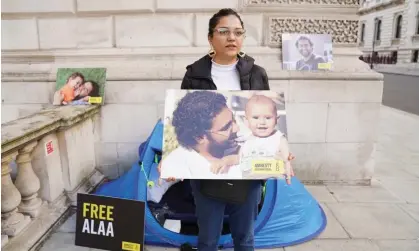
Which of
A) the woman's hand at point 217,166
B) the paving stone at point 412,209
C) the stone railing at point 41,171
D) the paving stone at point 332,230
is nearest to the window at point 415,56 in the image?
the paving stone at point 412,209

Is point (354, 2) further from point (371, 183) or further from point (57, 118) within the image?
point (57, 118)

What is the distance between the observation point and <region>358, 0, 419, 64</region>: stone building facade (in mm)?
42156

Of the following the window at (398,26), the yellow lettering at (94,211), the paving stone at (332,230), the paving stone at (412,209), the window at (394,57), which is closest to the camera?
the yellow lettering at (94,211)

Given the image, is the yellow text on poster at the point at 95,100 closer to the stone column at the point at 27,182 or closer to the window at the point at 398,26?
the stone column at the point at 27,182

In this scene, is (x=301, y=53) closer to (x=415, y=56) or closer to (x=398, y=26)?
(x=415, y=56)

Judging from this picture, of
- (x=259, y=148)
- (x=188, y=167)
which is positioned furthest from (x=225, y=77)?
(x=188, y=167)

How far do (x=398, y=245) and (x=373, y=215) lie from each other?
619 millimetres

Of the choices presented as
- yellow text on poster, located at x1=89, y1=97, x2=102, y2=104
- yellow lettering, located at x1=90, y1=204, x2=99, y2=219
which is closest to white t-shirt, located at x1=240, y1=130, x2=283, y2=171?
yellow lettering, located at x1=90, y1=204, x2=99, y2=219

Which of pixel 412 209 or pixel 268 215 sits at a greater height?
pixel 268 215

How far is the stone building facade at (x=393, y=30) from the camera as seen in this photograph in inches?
1660

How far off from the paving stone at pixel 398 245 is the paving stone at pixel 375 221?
7 centimetres

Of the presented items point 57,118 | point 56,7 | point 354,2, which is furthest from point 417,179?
point 56,7

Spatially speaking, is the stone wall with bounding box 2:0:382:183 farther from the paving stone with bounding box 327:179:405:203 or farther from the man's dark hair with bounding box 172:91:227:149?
the man's dark hair with bounding box 172:91:227:149

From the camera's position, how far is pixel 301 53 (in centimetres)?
454
